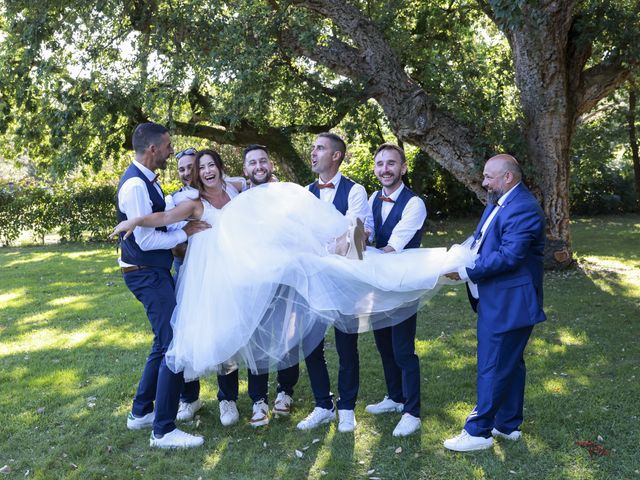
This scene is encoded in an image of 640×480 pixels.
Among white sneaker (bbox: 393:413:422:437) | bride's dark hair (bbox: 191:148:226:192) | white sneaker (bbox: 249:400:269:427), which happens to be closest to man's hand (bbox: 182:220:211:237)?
bride's dark hair (bbox: 191:148:226:192)

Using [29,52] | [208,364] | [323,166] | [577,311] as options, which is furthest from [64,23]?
[577,311]

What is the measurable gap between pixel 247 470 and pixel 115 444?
117cm

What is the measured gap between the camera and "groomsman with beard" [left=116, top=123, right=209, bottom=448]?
15.6 feet

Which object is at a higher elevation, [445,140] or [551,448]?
[445,140]

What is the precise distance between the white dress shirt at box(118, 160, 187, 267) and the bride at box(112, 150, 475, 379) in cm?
10

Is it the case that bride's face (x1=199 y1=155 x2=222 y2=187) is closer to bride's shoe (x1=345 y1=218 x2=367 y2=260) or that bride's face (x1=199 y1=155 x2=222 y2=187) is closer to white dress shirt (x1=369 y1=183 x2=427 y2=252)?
bride's shoe (x1=345 y1=218 x2=367 y2=260)

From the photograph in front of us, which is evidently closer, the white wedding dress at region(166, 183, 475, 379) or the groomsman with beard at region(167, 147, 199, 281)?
the white wedding dress at region(166, 183, 475, 379)

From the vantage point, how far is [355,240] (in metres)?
4.62

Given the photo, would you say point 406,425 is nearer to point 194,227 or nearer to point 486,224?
point 486,224

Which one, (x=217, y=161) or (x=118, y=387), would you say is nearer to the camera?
(x=217, y=161)

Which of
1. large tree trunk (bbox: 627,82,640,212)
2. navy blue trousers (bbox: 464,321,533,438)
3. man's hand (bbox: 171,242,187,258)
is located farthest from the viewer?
large tree trunk (bbox: 627,82,640,212)

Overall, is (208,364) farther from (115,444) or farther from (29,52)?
(29,52)

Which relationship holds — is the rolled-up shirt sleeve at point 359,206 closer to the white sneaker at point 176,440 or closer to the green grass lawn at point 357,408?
the green grass lawn at point 357,408

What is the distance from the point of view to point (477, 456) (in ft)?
14.9
